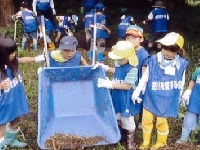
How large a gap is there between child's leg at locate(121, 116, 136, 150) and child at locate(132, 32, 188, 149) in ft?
0.74

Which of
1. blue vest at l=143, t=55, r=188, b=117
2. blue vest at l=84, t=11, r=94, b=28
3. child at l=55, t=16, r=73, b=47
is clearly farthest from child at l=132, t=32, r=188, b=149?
child at l=55, t=16, r=73, b=47

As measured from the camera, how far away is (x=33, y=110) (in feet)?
23.3

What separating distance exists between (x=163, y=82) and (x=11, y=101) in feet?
5.89

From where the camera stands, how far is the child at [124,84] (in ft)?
17.4

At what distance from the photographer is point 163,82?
535 centimetres

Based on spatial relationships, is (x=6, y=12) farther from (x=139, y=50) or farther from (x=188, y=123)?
(x=188, y=123)

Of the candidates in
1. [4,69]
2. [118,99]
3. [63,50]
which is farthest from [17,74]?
[118,99]

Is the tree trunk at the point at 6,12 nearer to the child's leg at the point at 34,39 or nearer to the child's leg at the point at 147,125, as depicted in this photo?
the child's leg at the point at 34,39

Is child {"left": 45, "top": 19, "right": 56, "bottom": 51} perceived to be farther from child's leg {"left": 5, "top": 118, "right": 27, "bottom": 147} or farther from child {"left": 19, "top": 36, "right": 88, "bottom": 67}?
child's leg {"left": 5, "top": 118, "right": 27, "bottom": 147}

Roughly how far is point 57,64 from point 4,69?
1.08 metres

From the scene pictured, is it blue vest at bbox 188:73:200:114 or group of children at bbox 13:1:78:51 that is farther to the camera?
group of children at bbox 13:1:78:51

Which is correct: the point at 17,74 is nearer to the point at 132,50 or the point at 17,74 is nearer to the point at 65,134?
the point at 65,134

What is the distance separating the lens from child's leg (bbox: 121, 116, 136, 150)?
5628mm

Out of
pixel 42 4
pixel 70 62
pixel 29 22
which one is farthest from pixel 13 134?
pixel 42 4
